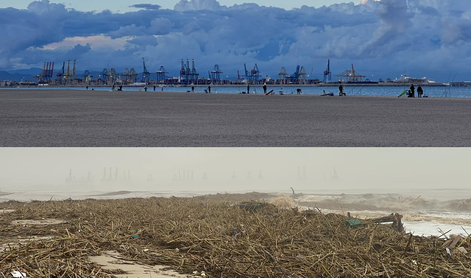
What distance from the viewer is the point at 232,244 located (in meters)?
4.21

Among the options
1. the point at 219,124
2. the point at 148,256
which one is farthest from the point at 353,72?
the point at 148,256

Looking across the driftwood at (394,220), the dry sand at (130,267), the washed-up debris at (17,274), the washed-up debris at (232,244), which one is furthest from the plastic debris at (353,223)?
the washed-up debris at (17,274)

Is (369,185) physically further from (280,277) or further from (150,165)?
(280,277)

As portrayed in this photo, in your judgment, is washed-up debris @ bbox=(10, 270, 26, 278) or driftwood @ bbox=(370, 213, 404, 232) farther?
driftwood @ bbox=(370, 213, 404, 232)

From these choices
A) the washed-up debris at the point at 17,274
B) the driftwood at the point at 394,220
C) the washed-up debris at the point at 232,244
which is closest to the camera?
the washed-up debris at the point at 17,274

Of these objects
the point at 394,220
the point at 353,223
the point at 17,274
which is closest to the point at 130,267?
the point at 17,274

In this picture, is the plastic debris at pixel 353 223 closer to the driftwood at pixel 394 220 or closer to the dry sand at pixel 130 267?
the driftwood at pixel 394 220

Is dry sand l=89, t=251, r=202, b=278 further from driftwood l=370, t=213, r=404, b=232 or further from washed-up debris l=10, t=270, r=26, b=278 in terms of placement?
driftwood l=370, t=213, r=404, b=232

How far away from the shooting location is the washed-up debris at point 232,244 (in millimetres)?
3660

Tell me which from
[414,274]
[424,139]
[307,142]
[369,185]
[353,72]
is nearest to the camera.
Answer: [414,274]

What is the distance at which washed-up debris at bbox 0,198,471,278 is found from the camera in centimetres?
366

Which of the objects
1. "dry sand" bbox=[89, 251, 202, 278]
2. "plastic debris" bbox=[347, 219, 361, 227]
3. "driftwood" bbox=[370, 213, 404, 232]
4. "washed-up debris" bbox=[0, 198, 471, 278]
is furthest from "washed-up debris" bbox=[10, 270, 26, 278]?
"driftwood" bbox=[370, 213, 404, 232]

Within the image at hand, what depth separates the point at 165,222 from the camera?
4.93 meters

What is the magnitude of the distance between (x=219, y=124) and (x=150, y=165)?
10119 mm
